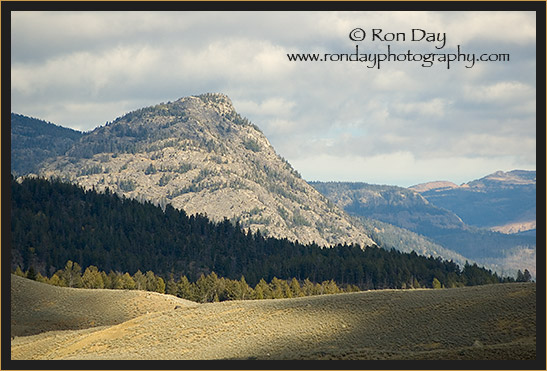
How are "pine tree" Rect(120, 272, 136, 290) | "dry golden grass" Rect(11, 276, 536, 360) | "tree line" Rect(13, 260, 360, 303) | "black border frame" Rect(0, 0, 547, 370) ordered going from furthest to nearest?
"pine tree" Rect(120, 272, 136, 290) → "tree line" Rect(13, 260, 360, 303) → "dry golden grass" Rect(11, 276, 536, 360) → "black border frame" Rect(0, 0, 547, 370)

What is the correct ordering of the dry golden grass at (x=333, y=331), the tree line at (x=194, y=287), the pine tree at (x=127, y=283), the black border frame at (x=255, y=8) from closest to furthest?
the black border frame at (x=255, y=8)
the dry golden grass at (x=333, y=331)
the tree line at (x=194, y=287)
the pine tree at (x=127, y=283)

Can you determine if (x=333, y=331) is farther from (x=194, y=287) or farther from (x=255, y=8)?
(x=194, y=287)

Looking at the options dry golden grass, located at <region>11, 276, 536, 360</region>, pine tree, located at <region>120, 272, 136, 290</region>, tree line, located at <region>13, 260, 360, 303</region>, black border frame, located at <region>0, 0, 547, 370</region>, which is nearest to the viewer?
black border frame, located at <region>0, 0, 547, 370</region>

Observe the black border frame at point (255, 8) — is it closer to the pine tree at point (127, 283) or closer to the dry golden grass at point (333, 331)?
the dry golden grass at point (333, 331)

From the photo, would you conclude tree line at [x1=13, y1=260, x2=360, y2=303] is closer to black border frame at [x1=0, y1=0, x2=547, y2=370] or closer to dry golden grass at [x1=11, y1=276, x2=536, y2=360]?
dry golden grass at [x1=11, y1=276, x2=536, y2=360]

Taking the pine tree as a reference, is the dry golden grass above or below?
below

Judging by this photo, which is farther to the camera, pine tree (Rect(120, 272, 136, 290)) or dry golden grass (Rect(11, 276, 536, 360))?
pine tree (Rect(120, 272, 136, 290))

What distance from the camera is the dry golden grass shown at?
65.6 meters

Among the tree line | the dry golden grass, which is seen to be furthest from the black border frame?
the tree line

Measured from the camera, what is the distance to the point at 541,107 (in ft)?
170

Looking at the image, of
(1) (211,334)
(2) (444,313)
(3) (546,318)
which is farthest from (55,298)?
(3) (546,318)

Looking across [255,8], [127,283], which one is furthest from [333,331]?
[127,283]

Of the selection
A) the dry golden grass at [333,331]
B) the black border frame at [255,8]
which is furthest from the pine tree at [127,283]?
the black border frame at [255,8]

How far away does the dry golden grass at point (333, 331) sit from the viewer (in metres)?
65.6
